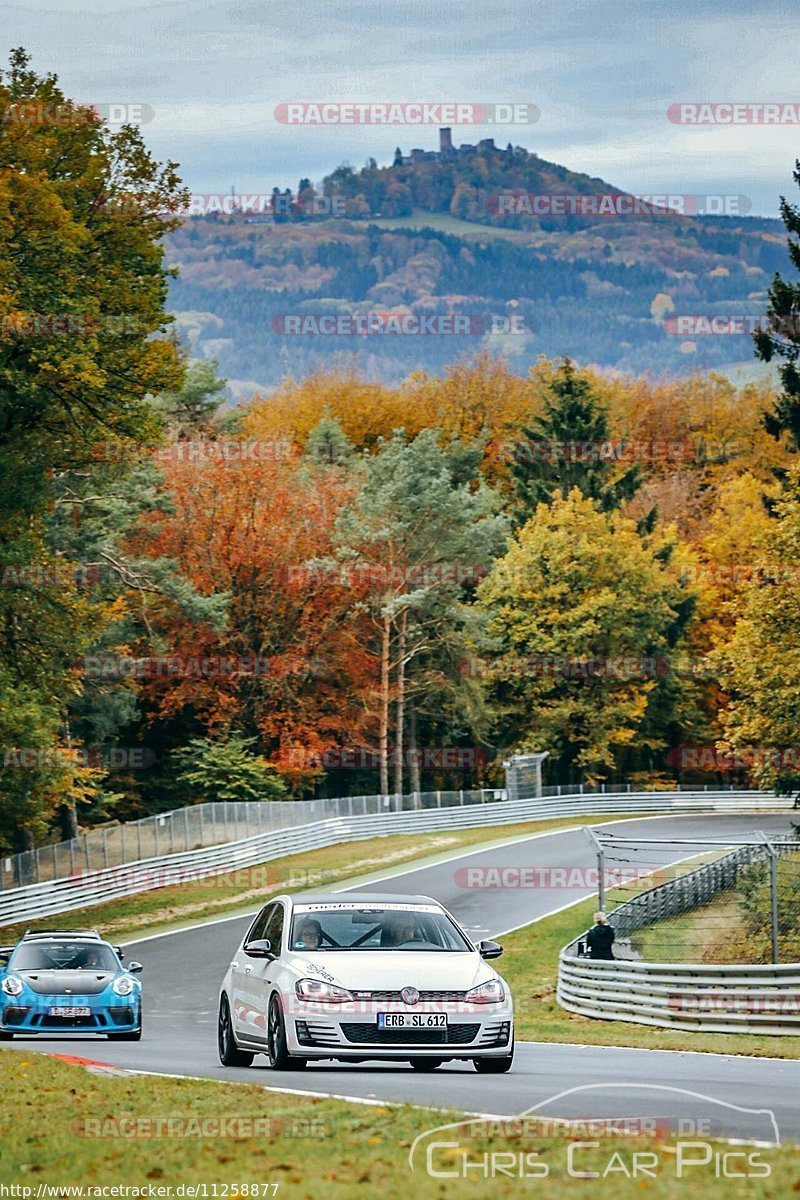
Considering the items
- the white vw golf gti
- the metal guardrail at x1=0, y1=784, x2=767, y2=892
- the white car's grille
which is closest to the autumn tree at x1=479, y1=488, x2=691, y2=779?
the metal guardrail at x1=0, y1=784, x2=767, y2=892

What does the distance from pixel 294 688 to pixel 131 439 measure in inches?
1571

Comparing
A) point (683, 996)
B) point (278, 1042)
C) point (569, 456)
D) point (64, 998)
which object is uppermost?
point (569, 456)

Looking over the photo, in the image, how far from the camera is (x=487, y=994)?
14789 mm

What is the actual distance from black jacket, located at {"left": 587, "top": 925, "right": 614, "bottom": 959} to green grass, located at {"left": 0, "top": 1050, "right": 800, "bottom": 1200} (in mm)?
16013

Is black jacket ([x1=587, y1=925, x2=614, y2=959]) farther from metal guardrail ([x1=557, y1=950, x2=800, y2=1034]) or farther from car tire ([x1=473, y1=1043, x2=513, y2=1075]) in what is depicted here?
car tire ([x1=473, y1=1043, x2=513, y2=1075])

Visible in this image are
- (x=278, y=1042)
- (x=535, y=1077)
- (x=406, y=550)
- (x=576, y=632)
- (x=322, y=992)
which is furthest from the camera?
(x=576, y=632)

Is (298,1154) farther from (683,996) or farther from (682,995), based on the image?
(683,996)

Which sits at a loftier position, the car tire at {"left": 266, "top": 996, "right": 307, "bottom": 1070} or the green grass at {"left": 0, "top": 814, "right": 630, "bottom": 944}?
the car tire at {"left": 266, "top": 996, "right": 307, "bottom": 1070}

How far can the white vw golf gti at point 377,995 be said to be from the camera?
14.6 metres

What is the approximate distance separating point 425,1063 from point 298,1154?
6.38 metres

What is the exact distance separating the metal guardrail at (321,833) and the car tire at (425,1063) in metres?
29.9

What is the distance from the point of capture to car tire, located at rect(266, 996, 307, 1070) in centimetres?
1490

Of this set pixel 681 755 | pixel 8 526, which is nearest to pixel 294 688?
pixel 681 755

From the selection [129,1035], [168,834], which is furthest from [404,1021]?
[168,834]
